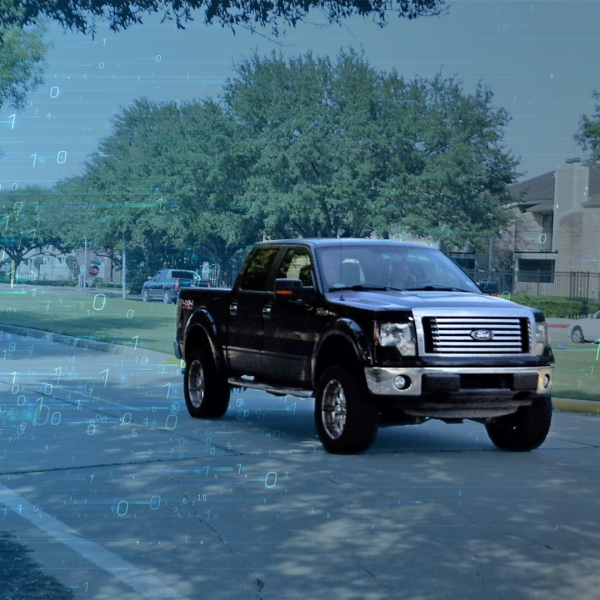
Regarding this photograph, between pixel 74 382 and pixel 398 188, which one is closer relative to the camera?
pixel 74 382

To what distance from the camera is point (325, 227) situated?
59.1 metres

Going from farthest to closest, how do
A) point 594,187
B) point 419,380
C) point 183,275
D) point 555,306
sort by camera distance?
point 594,187, point 183,275, point 555,306, point 419,380

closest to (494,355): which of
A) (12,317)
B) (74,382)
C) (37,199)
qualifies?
(74,382)

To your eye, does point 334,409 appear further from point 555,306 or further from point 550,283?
point 550,283

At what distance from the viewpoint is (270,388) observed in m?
11.7

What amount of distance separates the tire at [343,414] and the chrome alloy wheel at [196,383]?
2862mm

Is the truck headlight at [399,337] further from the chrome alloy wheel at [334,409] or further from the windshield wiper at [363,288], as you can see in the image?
the windshield wiper at [363,288]

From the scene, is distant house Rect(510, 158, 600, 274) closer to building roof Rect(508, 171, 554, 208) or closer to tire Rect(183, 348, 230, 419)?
building roof Rect(508, 171, 554, 208)

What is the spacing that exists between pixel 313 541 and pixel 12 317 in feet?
98.4

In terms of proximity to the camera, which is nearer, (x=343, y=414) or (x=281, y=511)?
(x=281, y=511)

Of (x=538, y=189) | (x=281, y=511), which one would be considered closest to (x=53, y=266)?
(x=538, y=189)

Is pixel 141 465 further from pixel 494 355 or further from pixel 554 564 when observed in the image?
pixel 554 564

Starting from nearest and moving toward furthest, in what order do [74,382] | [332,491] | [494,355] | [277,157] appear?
[332,491] → [494,355] → [74,382] → [277,157]

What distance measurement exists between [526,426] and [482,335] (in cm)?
115
